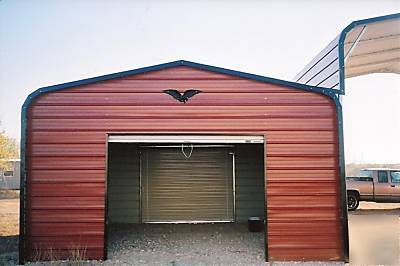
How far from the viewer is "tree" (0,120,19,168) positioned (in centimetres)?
2064

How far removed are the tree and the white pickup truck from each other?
1407 centimetres

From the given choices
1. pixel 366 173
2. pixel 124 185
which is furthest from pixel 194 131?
pixel 366 173

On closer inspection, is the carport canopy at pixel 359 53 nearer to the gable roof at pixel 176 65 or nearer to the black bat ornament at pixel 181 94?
the gable roof at pixel 176 65

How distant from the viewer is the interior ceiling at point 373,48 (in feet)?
A: 26.3

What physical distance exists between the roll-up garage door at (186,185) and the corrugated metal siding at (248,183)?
0.75ft

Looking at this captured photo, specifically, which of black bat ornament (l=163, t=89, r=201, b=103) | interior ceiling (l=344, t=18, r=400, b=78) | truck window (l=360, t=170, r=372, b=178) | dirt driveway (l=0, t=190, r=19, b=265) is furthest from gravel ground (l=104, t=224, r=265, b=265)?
truck window (l=360, t=170, r=372, b=178)

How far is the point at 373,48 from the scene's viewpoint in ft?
30.9

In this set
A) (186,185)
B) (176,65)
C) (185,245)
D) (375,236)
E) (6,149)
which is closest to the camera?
(176,65)

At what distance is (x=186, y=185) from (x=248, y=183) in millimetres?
1781

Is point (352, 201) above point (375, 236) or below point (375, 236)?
above

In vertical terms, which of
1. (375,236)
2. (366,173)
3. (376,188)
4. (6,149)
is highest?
(6,149)

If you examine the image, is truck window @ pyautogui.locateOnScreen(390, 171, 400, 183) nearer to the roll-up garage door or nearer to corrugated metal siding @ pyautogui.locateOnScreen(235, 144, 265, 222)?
corrugated metal siding @ pyautogui.locateOnScreen(235, 144, 265, 222)

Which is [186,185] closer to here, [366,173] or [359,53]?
[359,53]

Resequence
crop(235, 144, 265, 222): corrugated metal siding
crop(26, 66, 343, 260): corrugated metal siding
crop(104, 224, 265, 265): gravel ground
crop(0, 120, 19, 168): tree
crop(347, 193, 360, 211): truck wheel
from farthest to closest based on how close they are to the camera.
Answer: crop(0, 120, 19, 168): tree
crop(347, 193, 360, 211): truck wheel
crop(235, 144, 265, 222): corrugated metal siding
crop(104, 224, 265, 265): gravel ground
crop(26, 66, 343, 260): corrugated metal siding
